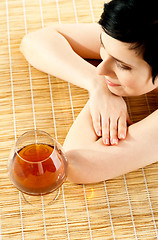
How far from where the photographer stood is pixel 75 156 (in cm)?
103

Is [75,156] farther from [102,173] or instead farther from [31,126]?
[31,126]

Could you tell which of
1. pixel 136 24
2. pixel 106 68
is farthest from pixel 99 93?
pixel 136 24

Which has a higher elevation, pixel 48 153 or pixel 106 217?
pixel 48 153

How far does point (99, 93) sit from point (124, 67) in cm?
22

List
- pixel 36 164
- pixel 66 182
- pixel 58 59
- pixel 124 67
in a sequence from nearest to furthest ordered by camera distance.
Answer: pixel 36 164 < pixel 124 67 < pixel 66 182 < pixel 58 59

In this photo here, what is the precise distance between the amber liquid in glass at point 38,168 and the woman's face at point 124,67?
24 centimetres

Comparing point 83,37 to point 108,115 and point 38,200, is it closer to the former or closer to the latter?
point 108,115

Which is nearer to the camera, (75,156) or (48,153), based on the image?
(48,153)

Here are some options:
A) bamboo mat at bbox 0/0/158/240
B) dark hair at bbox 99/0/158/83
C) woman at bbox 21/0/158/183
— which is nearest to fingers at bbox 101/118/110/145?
woman at bbox 21/0/158/183

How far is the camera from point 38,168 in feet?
2.73

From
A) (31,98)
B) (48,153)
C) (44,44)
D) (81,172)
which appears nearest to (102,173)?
(81,172)

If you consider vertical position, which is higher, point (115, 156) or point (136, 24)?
point (136, 24)

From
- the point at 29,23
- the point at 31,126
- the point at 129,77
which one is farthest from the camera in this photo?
the point at 29,23

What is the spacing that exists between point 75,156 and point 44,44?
0.40 metres
